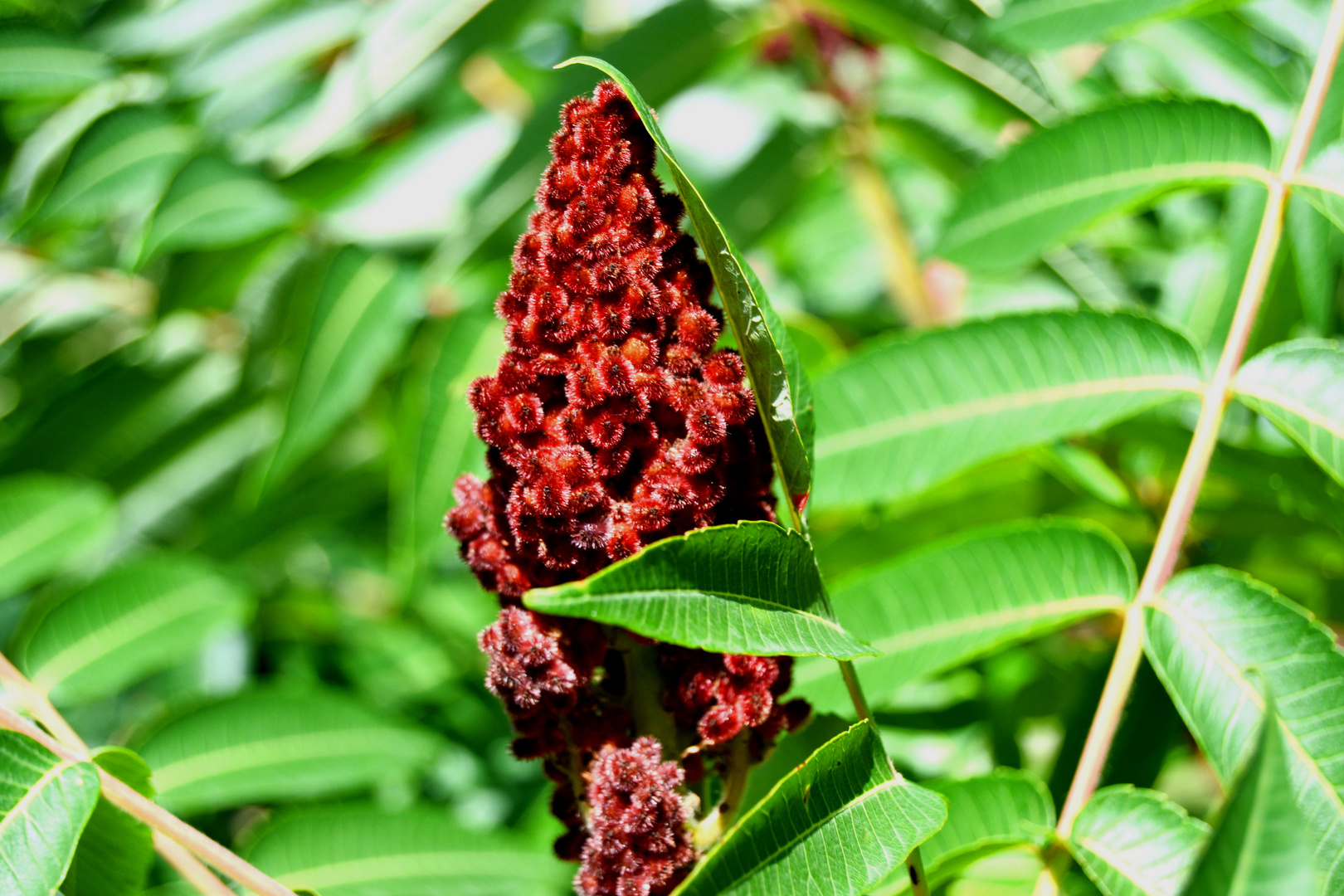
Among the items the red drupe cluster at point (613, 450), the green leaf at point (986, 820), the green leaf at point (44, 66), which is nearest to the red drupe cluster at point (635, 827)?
the red drupe cluster at point (613, 450)

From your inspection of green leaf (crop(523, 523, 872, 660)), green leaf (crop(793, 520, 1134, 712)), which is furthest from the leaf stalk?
green leaf (crop(793, 520, 1134, 712))

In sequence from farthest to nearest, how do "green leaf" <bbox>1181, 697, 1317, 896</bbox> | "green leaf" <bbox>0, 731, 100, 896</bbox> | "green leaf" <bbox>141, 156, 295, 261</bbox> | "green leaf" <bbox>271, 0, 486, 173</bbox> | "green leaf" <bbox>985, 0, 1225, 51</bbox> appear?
1. "green leaf" <bbox>271, 0, 486, 173</bbox>
2. "green leaf" <bbox>141, 156, 295, 261</bbox>
3. "green leaf" <bbox>985, 0, 1225, 51</bbox>
4. "green leaf" <bbox>0, 731, 100, 896</bbox>
5. "green leaf" <bbox>1181, 697, 1317, 896</bbox>

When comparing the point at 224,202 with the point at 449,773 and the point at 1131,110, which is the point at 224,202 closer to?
the point at 449,773

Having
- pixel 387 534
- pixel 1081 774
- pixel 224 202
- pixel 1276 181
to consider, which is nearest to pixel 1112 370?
pixel 1276 181

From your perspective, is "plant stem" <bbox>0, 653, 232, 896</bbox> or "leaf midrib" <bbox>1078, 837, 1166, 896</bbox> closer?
"leaf midrib" <bbox>1078, 837, 1166, 896</bbox>

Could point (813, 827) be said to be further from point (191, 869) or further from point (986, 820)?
point (191, 869)

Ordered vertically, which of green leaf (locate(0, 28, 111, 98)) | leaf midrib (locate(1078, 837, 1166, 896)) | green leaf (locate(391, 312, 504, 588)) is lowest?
leaf midrib (locate(1078, 837, 1166, 896))

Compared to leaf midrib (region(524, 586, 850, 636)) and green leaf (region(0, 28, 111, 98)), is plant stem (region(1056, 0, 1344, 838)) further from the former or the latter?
green leaf (region(0, 28, 111, 98))

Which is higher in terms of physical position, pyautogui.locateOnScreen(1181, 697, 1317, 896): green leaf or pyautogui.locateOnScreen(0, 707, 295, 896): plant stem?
pyautogui.locateOnScreen(0, 707, 295, 896): plant stem
